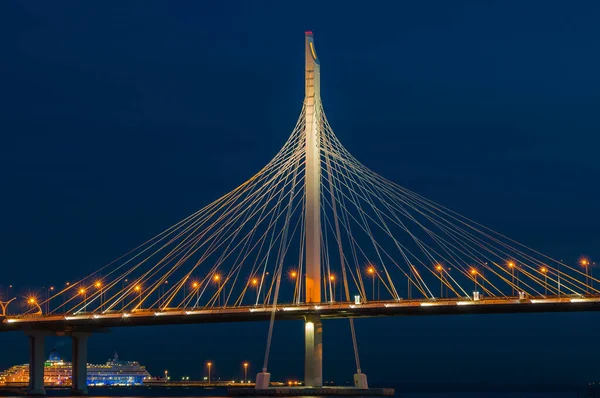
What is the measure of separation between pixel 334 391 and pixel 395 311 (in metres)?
6.11

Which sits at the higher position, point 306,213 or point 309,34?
point 309,34

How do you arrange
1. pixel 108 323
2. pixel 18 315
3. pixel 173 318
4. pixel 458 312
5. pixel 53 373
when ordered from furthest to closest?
pixel 53 373 → pixel 18 315 → pixel 108 323 → pixel 173 318 → pixel 458 312

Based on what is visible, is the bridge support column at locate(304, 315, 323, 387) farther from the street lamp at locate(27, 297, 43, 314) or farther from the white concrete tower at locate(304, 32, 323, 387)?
the street lamp at locate(27, 297, 43, 314)

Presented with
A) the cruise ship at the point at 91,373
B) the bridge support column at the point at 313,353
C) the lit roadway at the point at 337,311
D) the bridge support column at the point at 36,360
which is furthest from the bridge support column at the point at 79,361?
the cruise ship at the point at 91,373

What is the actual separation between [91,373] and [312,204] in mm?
124186

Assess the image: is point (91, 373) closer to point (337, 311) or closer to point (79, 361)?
point (79, 361)

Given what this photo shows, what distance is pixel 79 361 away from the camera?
91812mm

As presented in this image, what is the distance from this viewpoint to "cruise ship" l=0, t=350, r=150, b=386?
577 ft

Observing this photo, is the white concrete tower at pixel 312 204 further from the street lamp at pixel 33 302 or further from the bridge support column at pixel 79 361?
the bridge support column at pixel 79 361

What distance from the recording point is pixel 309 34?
69.4m

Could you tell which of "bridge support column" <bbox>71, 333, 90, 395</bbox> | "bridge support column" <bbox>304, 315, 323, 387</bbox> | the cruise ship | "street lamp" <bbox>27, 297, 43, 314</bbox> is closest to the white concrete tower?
"bridge support column" <bbox>304, 315, 323, 387</bbox>

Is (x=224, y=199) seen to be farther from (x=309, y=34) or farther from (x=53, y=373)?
(x=53, y=373)

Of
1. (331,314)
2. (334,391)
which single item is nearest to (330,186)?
(331,314)

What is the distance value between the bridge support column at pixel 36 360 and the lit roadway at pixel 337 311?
15.0 feet
